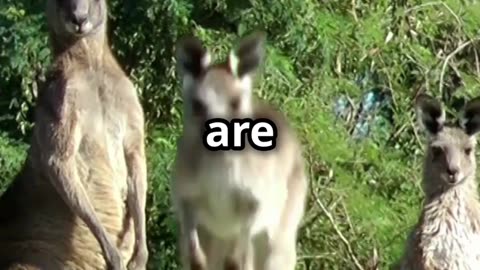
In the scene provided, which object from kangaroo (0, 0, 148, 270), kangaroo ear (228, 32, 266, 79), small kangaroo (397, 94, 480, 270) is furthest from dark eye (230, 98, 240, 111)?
small kangaroo (397, 94, 480, 270)

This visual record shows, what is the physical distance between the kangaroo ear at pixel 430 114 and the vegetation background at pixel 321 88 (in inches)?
78.3

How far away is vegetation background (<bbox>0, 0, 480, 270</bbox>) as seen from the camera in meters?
8.21

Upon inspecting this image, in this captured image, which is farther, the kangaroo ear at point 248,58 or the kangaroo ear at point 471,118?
the kangaroo ear at point 471,118

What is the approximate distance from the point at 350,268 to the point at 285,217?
2.90 meters

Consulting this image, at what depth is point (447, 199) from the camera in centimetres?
582

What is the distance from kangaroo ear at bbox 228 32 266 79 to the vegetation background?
2.61 m

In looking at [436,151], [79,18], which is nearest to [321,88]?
[436,151]

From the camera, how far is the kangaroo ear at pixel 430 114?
19.3 feet

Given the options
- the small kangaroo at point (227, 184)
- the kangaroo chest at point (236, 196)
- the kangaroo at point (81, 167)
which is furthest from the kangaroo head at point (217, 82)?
the kangaroo at point (81, 167)

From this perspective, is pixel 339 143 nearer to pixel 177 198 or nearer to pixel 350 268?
pixel 350 268

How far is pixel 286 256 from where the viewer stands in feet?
17.9

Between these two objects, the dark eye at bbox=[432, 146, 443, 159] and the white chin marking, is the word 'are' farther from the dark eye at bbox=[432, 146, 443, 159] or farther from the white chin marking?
the dark eye at bbox=[432, 146, 443, 159]

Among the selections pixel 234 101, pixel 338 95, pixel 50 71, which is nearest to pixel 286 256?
pixel 234 101

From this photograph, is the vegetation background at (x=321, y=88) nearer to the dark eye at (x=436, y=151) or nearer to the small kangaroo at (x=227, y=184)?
the dark eye at (x=436, y=151)
